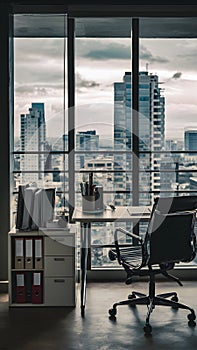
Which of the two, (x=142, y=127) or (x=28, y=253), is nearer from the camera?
(x=28, y=253)

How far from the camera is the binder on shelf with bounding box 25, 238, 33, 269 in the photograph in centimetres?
510

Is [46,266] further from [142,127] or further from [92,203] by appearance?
[142,127]

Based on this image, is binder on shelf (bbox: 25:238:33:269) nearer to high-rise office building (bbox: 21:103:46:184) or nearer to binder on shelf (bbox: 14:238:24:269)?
binder on shelf (bbox: 14:238:24:269)

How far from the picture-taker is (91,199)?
527 centimetres

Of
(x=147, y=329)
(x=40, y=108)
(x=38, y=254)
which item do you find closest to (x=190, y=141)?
(x=40, y=108)

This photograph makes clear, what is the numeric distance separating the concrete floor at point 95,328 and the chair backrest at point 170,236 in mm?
493

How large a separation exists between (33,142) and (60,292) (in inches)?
59.0

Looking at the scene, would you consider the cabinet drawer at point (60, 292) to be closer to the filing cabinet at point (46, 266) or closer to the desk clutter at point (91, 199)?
the filing cabinet at point (46, 266)

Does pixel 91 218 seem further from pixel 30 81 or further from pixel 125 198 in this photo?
pixel 30 81

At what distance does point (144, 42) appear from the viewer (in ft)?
19.1

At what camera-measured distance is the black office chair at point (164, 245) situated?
4488 mm

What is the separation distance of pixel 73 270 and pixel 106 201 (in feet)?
3.37

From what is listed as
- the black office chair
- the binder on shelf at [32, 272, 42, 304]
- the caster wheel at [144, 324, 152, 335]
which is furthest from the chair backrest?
the binder on shelf at [32, 272, 42, 304]

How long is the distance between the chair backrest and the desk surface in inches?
12.4
